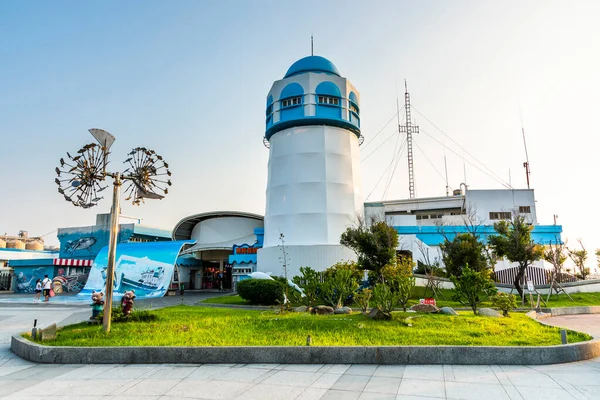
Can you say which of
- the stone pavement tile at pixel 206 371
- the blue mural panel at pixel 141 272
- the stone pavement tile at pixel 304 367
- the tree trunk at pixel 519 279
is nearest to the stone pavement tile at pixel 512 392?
the stone pavement tile at pixel 304 367

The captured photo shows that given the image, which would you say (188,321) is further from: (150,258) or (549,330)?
(150,258)

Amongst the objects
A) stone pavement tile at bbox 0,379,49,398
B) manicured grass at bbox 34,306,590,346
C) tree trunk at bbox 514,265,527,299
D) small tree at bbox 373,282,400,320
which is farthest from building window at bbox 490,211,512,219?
stone pavement tile at bbox 0,379,49,398

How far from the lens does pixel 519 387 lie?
20.6 ft

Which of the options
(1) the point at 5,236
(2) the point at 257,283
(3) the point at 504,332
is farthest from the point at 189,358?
(1) the point at 5,236

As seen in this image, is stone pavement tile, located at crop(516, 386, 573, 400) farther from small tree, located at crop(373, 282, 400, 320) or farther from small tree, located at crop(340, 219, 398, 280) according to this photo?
small tree, located at crop(340, 219, 398, 280)

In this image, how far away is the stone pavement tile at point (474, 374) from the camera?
22.0ft

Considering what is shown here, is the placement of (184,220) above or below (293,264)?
above

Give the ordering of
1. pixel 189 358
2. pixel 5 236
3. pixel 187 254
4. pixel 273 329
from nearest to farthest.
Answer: pixel 189 358, pixel 273 329, pixel 187 254, pixel 5 236

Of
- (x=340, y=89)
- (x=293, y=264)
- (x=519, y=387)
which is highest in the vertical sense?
(x=340, y=89)

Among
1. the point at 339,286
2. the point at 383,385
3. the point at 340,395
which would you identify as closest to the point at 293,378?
the point at 340,395

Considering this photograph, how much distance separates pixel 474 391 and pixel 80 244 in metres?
44.8

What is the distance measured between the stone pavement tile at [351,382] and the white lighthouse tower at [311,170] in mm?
22768

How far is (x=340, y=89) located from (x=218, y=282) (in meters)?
22.9

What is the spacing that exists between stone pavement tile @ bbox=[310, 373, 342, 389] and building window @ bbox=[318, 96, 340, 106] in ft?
91.3
